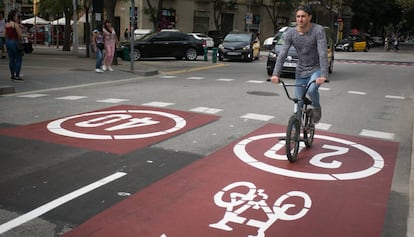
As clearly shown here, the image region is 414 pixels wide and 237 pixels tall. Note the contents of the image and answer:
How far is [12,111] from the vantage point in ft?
30.7

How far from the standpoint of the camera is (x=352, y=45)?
4906cm

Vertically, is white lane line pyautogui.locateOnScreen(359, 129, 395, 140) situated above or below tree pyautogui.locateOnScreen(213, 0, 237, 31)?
below

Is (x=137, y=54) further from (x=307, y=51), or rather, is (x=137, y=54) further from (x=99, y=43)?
(x=307, y=51)

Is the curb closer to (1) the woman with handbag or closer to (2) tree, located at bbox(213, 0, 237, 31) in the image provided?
(1) the woman with handbag

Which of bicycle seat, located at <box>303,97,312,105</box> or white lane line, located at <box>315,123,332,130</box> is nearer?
bicycle seat, located at <box>303,97,312,105</box>

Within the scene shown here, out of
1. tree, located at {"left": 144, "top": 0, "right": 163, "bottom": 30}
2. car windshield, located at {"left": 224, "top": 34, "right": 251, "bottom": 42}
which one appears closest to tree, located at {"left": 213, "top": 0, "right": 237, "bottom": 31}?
tree, located at {"left": 144, "top": 0, "right": 163, "bottom": 30}

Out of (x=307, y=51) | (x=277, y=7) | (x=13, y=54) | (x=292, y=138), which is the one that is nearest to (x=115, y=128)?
(x=292, y=138)

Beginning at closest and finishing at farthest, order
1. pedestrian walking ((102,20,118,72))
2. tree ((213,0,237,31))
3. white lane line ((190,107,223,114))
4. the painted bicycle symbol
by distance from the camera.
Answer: the painted bicycle symbol
white lane line ((190,107,223,114))
pedestrian walking ((102,20,118,72))
tree ((213,0,237,31))

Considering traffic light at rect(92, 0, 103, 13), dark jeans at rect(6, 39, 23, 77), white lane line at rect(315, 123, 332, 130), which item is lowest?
white lane line at rect(315, 123, 332, 130)

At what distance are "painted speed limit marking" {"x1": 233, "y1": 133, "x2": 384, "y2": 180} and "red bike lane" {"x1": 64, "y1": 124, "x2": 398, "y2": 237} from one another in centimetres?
1

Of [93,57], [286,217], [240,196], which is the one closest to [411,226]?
[286,217]

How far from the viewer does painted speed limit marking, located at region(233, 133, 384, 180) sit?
583 centimetres

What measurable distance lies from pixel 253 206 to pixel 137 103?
647cm

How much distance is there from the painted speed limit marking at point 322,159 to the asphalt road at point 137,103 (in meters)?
0.33
